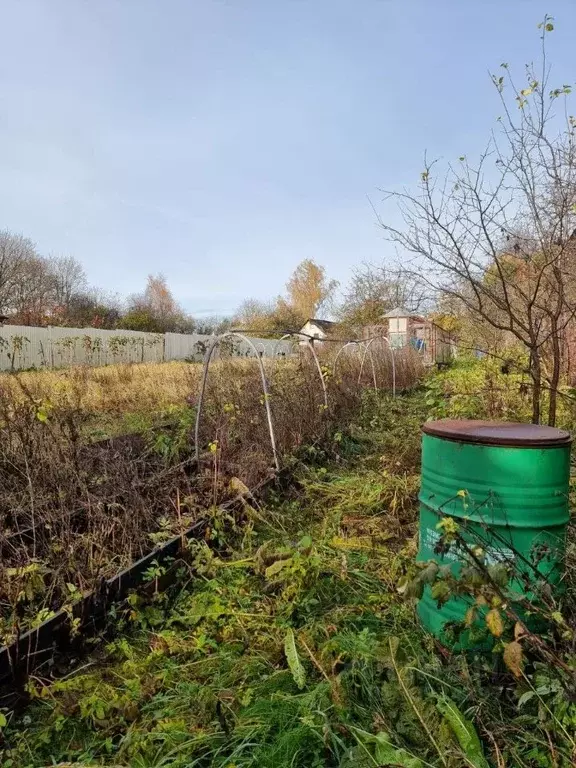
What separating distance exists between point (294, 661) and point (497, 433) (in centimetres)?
125

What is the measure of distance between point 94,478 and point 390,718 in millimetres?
2699

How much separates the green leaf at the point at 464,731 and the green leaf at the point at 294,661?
20.7 inches

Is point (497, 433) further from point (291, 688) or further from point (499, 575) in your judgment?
point (291, 688)

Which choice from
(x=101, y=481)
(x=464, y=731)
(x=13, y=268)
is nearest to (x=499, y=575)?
(x=464, y=731)

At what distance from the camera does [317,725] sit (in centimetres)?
164

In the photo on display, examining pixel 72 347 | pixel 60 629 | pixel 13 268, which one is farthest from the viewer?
pixel 13 268

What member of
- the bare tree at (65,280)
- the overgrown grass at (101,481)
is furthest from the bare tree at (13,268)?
the overgrown grass at (101,481)

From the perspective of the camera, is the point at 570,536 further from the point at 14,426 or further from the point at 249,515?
the point at 14,426

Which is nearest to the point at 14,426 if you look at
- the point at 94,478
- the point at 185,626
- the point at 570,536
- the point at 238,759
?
the point at 94,478

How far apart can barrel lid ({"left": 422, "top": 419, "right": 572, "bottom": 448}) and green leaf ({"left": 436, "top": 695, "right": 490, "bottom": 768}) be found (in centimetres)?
92

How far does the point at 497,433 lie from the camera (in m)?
2.01

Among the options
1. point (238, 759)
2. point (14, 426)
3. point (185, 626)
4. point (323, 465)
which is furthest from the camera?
point (323, 465)

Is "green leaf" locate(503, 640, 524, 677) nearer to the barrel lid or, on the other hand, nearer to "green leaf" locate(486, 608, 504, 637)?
"green leaf" locate(486, 608, 504, 637)

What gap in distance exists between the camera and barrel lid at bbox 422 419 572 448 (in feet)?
6.24
